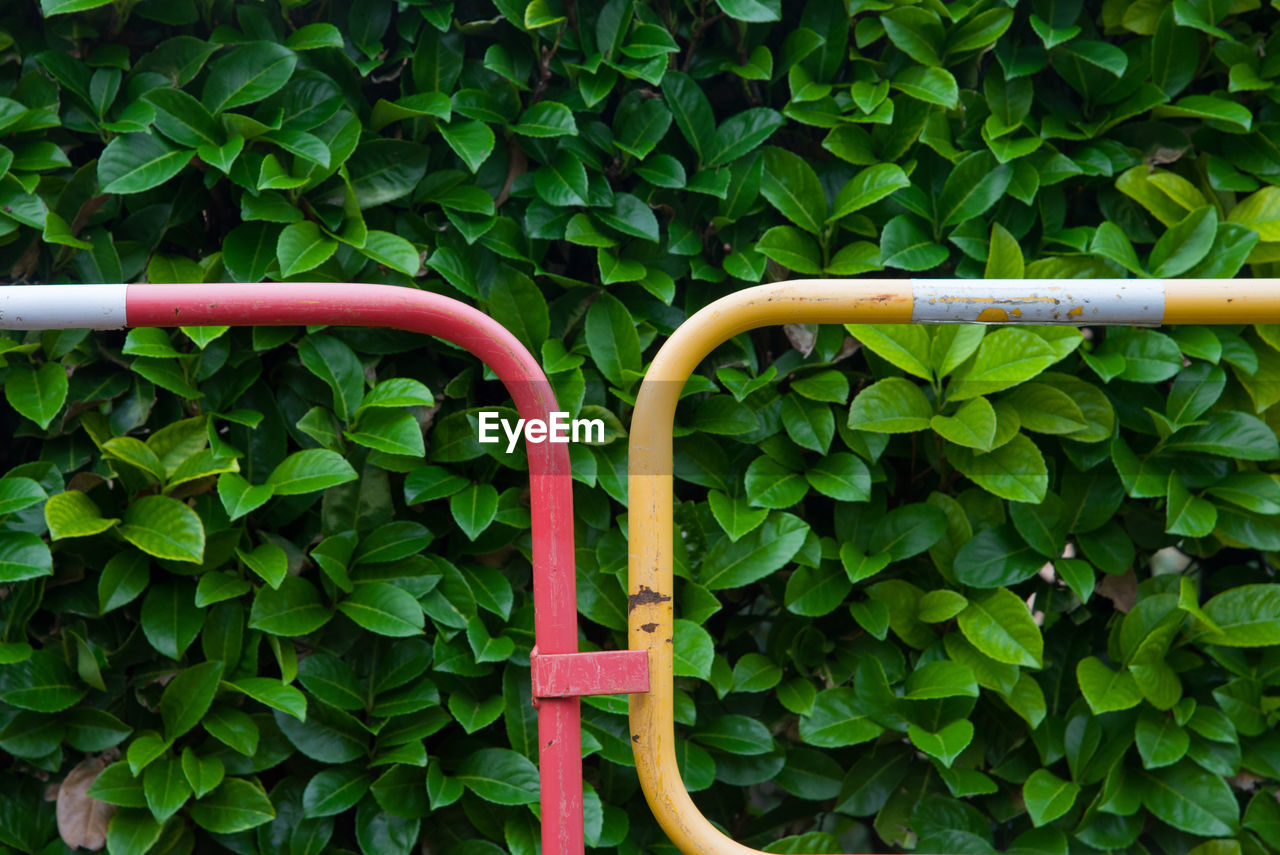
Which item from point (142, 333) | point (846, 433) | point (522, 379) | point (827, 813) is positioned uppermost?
point (522, 379)

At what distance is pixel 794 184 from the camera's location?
1.51m

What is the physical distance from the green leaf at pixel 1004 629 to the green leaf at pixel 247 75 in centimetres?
121

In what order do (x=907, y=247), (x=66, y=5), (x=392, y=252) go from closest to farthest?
(x=66, y=5)
(x=392, y=252)
(x=907, y=247)

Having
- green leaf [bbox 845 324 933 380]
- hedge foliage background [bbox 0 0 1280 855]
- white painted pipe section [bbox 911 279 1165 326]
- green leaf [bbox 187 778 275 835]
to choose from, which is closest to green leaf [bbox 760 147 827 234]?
hedge foliage background [bbox 0 0 1280 855]

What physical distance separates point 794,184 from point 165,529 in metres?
0.99

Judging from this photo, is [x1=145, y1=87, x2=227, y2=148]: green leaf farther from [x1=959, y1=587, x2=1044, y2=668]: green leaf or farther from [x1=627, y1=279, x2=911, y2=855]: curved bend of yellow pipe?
[x1=959, y1=587, x2=1044, y2=668]: green leaf

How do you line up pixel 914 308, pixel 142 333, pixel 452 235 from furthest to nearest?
pixel 452 235 → pixel 142 333 → pixel 914 308

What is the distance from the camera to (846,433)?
1492mm

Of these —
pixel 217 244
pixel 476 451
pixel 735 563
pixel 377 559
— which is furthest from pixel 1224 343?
pixel 217 244

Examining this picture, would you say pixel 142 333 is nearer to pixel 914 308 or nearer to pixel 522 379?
pixel 522 379

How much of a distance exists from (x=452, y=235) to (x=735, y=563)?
0.61 metres

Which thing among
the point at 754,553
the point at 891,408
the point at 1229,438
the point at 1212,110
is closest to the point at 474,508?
the point at 754,553

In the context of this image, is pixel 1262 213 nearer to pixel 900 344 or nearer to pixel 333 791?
pixel 900 344

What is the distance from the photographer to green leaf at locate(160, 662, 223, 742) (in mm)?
1389
